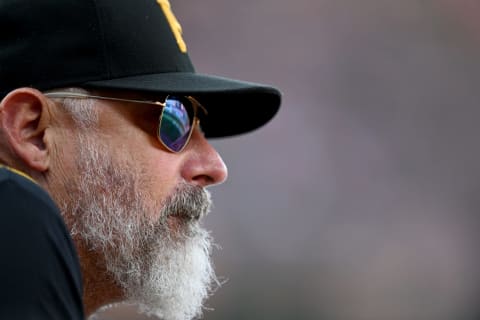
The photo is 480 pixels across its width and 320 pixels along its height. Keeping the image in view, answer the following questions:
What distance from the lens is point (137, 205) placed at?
1.72m

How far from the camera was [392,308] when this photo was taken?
5383 millimetres

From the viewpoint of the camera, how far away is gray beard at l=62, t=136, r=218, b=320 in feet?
5.51

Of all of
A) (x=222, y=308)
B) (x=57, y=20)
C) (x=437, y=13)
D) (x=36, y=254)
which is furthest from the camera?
(x=437, y=13)

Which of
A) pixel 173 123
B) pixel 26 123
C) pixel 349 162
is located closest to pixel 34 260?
pixel 26 123

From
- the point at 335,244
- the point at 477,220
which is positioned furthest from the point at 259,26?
the point at 477,220

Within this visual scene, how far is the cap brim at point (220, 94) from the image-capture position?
1659 millimetres

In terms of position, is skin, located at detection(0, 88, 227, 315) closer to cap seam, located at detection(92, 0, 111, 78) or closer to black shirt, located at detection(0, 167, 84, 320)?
cap seam, located at detection(92, 0, 111, 78)

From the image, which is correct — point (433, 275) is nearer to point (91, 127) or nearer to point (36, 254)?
point (91, 127)

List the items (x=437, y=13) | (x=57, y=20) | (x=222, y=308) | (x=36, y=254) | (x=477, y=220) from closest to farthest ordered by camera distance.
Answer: (x=36, y=254), (x=57, y=20), (x=222, y=308), (x=477, y=220), (x=437, y=13)

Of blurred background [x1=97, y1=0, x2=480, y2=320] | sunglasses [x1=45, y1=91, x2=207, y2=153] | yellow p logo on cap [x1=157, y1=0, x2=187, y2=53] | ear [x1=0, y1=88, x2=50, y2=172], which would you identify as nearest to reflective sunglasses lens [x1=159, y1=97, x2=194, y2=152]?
sunglasses [x1=45, y1=91, x2=207, y2=153]

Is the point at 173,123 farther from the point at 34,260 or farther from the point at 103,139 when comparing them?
the point at 34,260

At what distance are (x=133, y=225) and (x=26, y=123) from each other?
0.30m

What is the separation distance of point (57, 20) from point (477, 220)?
4711mm

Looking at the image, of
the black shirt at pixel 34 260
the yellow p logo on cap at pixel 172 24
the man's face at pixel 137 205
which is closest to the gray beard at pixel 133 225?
the man's face at pixel 137 205
